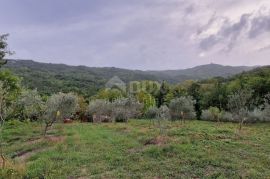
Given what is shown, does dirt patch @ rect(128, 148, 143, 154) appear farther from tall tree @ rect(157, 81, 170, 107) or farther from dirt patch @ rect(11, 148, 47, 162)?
tall tree @ rect(157, 81, 170, 107)

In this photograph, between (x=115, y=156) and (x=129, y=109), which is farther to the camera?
(x=129, y=109)

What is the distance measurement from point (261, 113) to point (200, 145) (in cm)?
6811

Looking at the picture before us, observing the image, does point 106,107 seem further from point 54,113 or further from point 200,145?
point 200,145

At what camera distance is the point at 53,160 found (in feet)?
115

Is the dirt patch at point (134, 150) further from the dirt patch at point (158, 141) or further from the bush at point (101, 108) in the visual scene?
the bush at point (101, 108)

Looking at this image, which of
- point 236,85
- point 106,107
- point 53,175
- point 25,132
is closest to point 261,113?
point 236,85

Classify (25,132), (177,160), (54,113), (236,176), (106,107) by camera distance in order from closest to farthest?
1. (236,176)
2. (177,160)
3. (54,113)
4. (25,132)
5. (106,107)

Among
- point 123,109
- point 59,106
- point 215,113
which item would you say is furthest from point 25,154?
point 215,113

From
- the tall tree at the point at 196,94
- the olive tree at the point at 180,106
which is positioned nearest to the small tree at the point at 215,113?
the olive tree at the point at 180,106

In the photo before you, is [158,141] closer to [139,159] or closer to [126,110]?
[139,159]

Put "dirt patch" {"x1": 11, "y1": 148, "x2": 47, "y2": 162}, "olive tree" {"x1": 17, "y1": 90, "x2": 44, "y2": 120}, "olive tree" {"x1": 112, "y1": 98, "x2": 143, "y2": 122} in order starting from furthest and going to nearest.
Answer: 1. "olive tree" {"x1": 112, "y1": 98, "x2": 143, "y2": 122}
2. "olive tree" {"x1": 17, "y1": 90, "x2": 44, "y2": 120}
3. "dirt patch" {"x1": 11, "y1": 148, "x2": 47, "y2": 162}

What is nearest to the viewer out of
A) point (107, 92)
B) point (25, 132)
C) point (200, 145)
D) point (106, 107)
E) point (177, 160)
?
point (177, 160)

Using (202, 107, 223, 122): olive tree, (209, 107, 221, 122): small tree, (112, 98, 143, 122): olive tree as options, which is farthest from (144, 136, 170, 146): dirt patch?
(209, 107, 221, 122): small tree

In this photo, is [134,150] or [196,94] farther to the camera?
[196,94]
